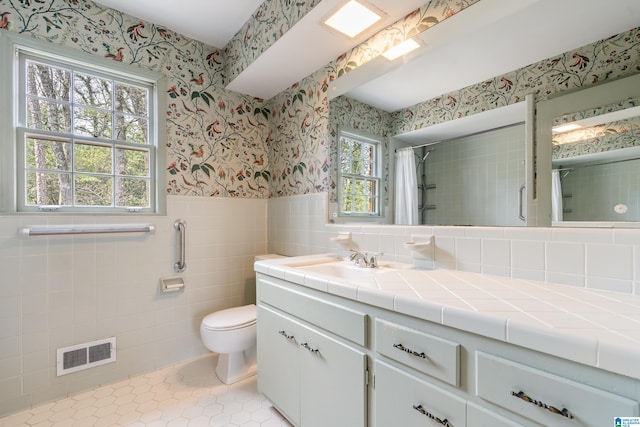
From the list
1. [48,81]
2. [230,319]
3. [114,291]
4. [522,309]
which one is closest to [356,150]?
[522,309]

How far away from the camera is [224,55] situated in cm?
246

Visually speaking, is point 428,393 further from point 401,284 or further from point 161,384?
point 161,384

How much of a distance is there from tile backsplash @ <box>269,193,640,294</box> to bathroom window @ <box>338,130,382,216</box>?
14 centimetres

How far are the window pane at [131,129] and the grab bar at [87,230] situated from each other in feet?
2.19

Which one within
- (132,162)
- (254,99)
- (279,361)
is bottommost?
(279,361)

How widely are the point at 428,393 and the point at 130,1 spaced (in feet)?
8.95

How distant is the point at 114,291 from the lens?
1970 mm

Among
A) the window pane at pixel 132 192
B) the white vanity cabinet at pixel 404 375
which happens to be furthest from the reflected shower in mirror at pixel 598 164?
the window pane at pixel 132 192

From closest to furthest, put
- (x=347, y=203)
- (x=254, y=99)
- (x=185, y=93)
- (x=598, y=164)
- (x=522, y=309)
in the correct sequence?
(x=522, y=309)
(x=598, y=164)
(x=347, y=203)
(x=185, y=93)
(x=254, y=99)

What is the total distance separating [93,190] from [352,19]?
203 centimetres

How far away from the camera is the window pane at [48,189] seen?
1766 millimetres

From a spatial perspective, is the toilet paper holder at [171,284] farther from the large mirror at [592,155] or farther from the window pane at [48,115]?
the large mirror at [592,155]

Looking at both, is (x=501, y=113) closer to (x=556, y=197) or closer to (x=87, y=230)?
(x=556, y=197)

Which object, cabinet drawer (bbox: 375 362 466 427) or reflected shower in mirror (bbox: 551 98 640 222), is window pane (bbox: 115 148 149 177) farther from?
reflected shower in mirror (bbox: 551 98 640 222)
